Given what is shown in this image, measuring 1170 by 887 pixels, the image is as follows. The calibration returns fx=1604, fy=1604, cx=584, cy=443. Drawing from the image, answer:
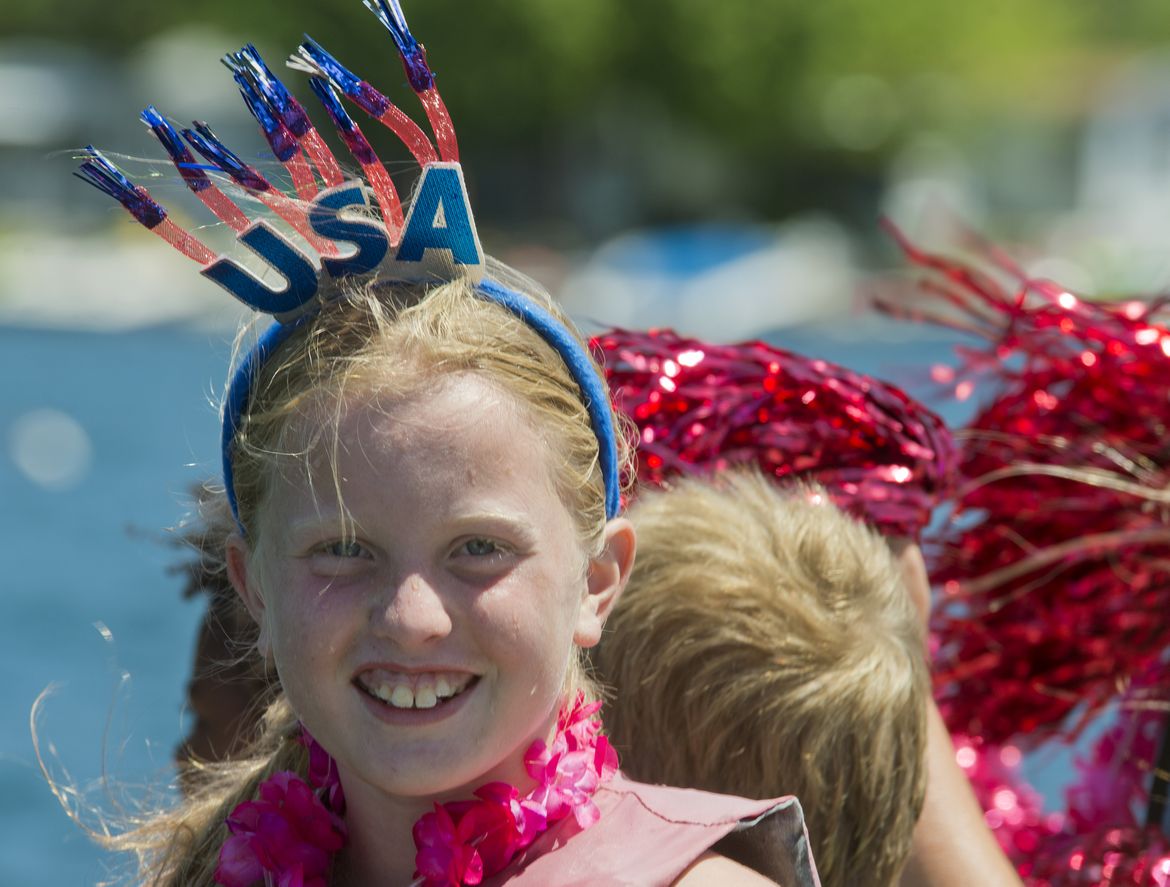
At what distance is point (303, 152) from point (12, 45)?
3286 cm

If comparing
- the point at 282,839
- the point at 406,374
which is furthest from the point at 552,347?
the point at 282,839

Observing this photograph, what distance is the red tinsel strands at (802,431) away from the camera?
1981mm

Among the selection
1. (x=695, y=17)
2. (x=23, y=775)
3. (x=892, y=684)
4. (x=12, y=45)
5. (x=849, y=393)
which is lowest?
(x=23, y=775)

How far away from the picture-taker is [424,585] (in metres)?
1.32

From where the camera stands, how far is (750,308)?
20.5m

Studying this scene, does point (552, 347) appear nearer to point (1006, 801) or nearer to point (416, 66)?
point (416, 66)

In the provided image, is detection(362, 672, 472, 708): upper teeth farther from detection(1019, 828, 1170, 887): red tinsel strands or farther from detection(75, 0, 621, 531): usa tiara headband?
detection(1019, 828, 1170, 887): red tinsel strands

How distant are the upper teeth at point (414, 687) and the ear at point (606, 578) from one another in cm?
16

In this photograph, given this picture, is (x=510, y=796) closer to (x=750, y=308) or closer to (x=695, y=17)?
(x=750, y=308)

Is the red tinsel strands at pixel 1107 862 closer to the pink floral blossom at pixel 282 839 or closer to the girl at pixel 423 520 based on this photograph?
the girl at pixel 423 520

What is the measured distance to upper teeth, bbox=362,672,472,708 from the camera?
52.4 inches

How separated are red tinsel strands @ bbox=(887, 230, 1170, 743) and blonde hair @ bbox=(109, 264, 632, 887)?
1003 millimetres

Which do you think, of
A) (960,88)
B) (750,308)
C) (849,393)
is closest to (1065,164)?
(960,88)

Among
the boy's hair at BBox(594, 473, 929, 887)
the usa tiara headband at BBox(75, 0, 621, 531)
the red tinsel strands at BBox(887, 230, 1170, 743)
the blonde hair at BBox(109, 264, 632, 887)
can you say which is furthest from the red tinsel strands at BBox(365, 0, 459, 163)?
the red tinsel strands at BBox(887, 230, 1170, 743)
